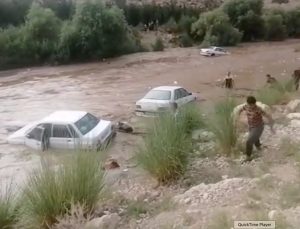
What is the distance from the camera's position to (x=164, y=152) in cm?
942

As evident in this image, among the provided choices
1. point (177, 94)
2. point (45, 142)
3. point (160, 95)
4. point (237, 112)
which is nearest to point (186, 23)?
point (177, 94)

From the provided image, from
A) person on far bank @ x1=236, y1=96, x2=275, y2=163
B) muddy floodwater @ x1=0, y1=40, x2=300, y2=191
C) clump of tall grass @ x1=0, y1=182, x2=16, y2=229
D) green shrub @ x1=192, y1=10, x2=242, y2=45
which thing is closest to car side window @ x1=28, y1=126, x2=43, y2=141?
muddy floodwater @ x1=0, y1=40, x2=300, y2=191

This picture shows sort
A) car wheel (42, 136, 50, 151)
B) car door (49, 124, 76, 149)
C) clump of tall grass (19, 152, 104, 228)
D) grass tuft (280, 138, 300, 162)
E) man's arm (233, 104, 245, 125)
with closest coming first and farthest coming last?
clump of tall grass (19, 152, 104, 228), grass tuft (280, 138, 300, 162), man's arm (233, 104, 245, 125), car door (49, 124, 76, 149), car wheel (42, 136, 50, 151)

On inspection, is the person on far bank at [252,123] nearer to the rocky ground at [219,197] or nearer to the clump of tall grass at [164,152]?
the rocky ground at [219,197]

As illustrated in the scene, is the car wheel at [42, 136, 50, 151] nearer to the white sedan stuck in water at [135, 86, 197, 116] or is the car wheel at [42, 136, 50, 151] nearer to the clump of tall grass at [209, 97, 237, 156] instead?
the white sedan stuck in water at [135, 86, 197, 116]

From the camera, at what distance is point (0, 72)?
130ft

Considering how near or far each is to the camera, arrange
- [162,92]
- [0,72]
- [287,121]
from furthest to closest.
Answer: [0,72], [162,92], [287,121]

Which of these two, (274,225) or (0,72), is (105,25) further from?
(274,225)

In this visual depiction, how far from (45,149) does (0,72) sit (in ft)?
89.0

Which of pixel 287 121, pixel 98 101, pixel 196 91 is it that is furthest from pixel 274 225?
pixel 196 91

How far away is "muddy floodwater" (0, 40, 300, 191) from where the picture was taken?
1551 cm

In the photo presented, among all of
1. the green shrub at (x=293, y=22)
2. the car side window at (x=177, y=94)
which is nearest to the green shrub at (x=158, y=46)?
the green shrub at (x=293, y=22)

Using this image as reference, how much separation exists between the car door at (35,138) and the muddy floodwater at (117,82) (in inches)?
8.6

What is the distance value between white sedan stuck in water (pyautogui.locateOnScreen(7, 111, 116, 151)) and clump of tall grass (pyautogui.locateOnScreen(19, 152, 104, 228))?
18.7 ft
